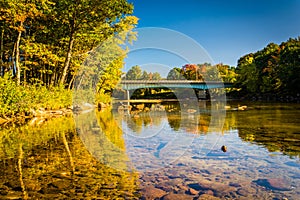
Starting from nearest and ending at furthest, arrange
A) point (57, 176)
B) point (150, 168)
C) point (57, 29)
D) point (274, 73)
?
point (57, 176) → point (150, 168) → point (57, 29) → point (274, 73)

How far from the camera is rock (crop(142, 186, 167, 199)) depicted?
173 inches

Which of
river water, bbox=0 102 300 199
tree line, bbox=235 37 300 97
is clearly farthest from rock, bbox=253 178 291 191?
tree line, bbox=235 37 300 97

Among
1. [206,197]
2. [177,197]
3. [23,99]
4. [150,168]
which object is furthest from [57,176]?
[23,99]

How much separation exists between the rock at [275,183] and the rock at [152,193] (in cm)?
176

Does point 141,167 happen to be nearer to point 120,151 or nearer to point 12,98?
point 120,151

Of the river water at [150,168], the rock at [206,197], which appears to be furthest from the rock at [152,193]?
the rock at [206,197]

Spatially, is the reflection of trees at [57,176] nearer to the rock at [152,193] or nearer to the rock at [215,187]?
the rock at [152,193]

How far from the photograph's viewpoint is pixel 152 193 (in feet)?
14.8

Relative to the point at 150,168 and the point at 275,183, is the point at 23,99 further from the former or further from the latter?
the point at 275,183

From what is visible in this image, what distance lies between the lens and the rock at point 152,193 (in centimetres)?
439

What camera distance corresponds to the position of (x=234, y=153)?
741 cm

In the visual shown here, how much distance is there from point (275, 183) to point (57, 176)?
391 cm

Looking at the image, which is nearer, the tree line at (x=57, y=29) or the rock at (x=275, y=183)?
the rock at (x=275, y=183)

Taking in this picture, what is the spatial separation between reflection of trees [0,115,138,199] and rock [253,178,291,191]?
2.20 metres
